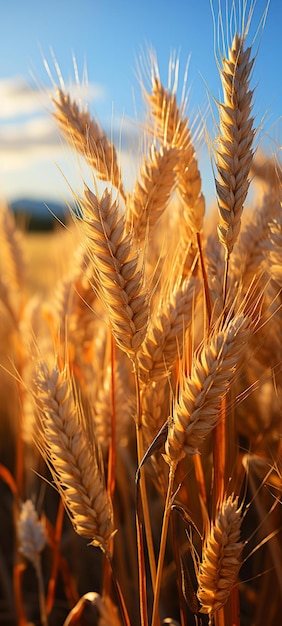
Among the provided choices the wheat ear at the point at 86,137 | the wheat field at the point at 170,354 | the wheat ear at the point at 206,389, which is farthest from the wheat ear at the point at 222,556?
the wheat ear at the point at 86,137

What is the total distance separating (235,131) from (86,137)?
1.13 feet

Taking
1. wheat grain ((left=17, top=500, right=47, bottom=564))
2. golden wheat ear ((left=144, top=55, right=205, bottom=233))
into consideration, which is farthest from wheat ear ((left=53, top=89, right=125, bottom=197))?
wheat grain ((left=17, top=500, right=47, bottom=564))

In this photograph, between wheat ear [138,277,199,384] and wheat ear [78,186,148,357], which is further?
wheat ear [138,277,199,384]

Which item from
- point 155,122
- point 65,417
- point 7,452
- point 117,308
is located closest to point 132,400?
point 65,417

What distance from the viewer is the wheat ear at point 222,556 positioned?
103 cm

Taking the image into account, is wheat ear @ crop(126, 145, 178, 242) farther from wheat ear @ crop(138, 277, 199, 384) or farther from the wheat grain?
the wheat grain

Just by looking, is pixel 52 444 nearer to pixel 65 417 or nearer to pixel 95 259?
pixel 65 417

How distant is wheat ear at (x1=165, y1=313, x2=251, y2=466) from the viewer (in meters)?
0.96

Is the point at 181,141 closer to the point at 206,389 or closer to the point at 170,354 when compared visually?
the point at 170,354

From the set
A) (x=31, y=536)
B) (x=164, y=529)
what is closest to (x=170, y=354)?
(x=164, y=529)

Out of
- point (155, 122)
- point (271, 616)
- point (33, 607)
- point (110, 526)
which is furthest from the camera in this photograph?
point (33, 607)

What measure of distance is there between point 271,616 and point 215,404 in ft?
2.84

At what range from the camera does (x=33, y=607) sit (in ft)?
7.72

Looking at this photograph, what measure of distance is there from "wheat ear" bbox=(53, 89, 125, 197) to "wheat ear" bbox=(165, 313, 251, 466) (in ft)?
1.45
